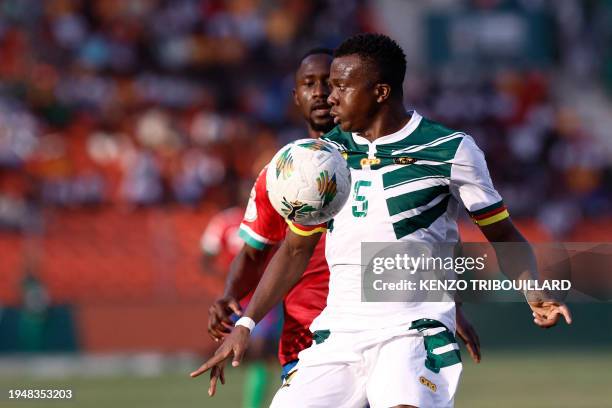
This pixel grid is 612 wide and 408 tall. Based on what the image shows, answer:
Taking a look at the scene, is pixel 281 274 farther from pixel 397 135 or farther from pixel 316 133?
pixel 316 133

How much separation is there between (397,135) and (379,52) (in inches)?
16.1

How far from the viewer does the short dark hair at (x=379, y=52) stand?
5.65 metres

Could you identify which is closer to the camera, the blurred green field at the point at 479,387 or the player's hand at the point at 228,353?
the player's hand at the point at 228,353

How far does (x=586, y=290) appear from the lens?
6.94 meters

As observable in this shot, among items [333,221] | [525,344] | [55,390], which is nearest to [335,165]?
[333,221]

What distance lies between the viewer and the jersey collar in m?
5.68

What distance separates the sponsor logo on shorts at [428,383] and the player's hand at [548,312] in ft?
1.91

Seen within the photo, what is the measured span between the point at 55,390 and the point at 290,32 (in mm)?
12096

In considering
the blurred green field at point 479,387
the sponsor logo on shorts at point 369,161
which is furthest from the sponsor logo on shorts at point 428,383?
the blurred green field at point 479,387

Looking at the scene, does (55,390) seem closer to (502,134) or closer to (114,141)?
(114,141)

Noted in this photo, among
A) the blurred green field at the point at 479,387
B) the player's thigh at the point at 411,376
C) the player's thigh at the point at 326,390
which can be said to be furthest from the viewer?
the blurred green field at the point at 479,387

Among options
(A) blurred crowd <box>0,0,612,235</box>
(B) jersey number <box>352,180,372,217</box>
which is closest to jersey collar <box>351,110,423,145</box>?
(B) jersey number <box>352,180,372,217</box>

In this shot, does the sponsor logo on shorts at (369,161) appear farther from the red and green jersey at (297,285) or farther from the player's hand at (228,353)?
the player's hand at (228,353)

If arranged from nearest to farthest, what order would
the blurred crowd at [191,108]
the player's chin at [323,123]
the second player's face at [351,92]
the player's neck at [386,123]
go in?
the second player's face at [351,92] < the player's neck at [386,123] < the player's chin at [323,123] < the blurred crowd at [191,108]
